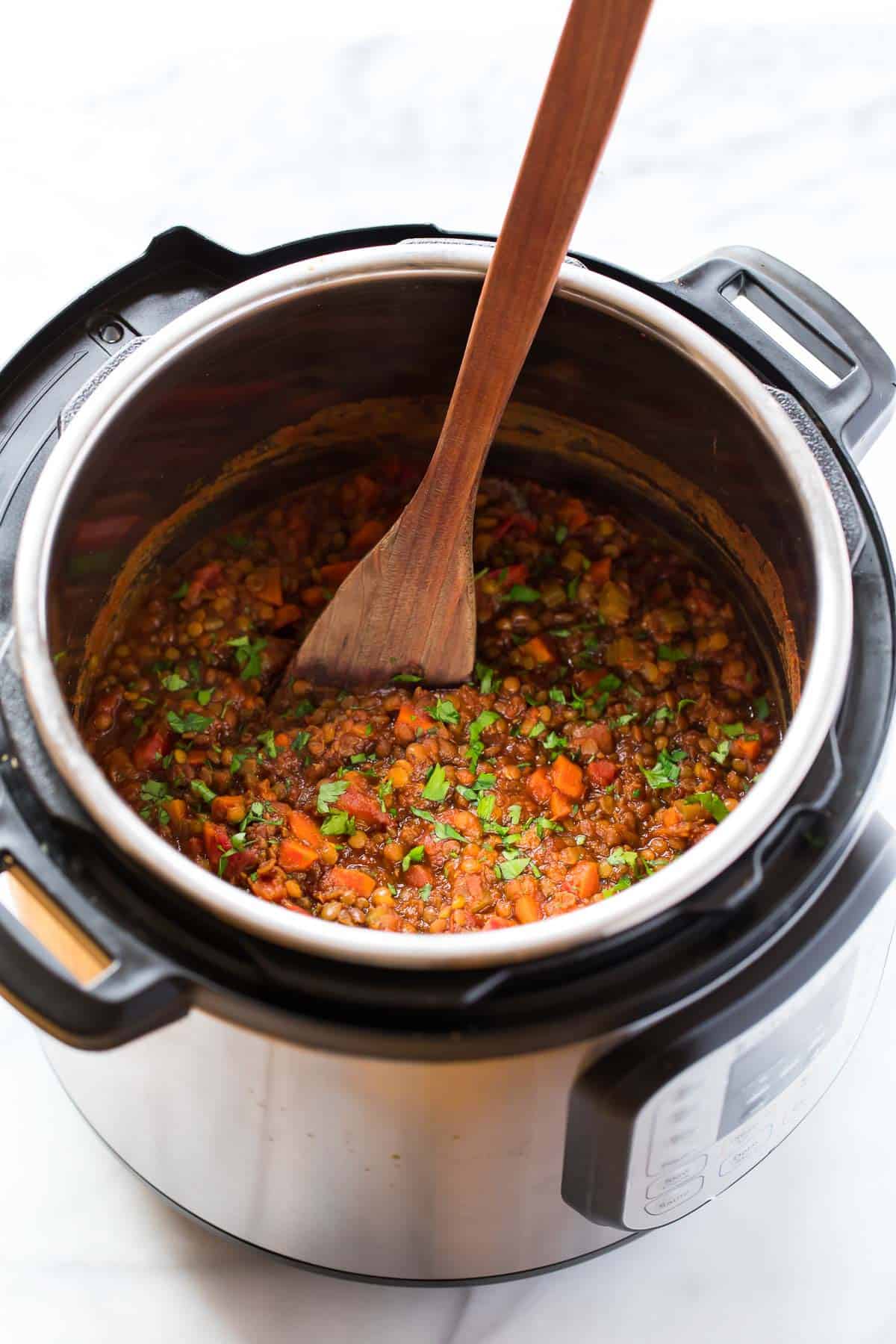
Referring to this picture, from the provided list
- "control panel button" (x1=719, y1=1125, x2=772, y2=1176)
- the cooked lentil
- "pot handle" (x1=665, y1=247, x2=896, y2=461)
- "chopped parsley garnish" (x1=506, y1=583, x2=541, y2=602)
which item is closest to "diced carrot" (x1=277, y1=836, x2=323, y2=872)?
the cooked lentil

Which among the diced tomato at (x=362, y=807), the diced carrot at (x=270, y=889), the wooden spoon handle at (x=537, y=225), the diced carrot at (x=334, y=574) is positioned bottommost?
the diced carrot at (x=270, y=889)

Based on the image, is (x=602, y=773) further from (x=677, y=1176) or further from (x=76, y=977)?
(x=76, y=977)

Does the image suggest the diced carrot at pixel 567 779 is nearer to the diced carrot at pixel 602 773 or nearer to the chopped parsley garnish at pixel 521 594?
the diced carrot at pixel 602 773

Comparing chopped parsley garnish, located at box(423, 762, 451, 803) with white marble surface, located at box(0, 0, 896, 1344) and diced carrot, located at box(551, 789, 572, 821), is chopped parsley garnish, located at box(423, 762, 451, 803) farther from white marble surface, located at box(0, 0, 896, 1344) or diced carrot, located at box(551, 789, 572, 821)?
white marble surface, located at box(0, 0, 896, 1344)

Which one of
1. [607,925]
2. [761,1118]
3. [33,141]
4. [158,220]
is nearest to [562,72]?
[607,925]

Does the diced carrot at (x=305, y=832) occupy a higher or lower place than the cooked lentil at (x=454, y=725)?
lower

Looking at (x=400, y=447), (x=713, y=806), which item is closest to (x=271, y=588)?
(x=400, y=447)

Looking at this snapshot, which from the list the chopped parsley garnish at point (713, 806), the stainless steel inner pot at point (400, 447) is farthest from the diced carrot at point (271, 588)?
the chopped parsley garnish at point (713, 806)

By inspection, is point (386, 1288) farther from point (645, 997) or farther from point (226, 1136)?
point (645, 997)
